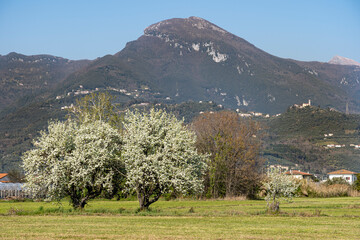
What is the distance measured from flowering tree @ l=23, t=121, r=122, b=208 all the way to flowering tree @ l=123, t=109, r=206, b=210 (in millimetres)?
1558

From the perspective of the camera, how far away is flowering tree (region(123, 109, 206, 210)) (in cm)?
3556

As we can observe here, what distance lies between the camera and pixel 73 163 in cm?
3628

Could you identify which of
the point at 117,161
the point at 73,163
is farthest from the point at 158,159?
the point at 73,163

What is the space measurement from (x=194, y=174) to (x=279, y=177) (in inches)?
232

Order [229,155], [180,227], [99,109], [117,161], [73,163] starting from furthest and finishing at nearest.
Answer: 1. [229,155]
2. [99,109]
3. [117,161]
4. [73,163]
5. [180,227]

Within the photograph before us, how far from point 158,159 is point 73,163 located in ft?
19.2

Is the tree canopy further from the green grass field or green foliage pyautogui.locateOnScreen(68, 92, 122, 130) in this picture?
the green grass field

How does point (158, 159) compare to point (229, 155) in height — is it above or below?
below

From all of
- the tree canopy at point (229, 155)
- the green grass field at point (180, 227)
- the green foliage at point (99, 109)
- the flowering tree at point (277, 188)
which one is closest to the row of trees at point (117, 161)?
the green grass field at point (180, 227)

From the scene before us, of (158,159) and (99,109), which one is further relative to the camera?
(99,109)

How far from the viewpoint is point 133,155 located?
36344 millimetres

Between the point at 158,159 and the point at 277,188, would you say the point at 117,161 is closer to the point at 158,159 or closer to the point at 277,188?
the point at 158,159

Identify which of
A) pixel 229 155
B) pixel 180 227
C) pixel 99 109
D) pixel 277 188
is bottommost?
pixel 180 227

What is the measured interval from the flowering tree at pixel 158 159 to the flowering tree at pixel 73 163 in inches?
61.3
